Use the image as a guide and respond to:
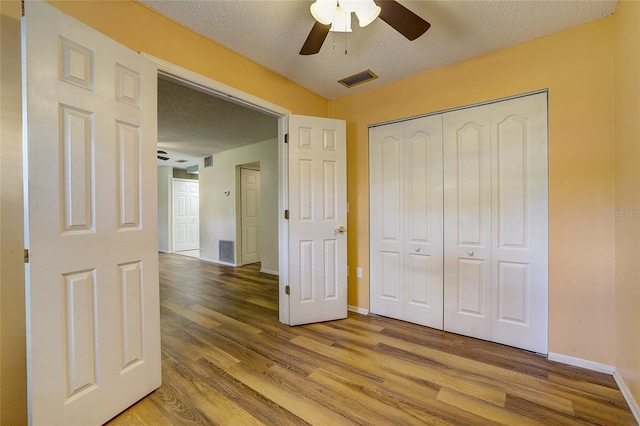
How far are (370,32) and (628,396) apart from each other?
282 cm

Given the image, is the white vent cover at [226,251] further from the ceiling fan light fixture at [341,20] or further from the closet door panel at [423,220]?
the ceiling fan light fixture at [341,20]

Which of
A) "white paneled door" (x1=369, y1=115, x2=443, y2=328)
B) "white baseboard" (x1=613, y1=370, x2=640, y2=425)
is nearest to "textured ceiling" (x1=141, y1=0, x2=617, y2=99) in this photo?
"white paneled door" (x1=369, y1=115, x2=443, y2=328)

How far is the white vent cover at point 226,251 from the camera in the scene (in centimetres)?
554

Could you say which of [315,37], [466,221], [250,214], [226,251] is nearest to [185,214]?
[226,251]

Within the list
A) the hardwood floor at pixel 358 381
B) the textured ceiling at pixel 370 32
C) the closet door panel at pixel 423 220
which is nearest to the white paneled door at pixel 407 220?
the closet door panel at pixel 423 220

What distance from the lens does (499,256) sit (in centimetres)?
215

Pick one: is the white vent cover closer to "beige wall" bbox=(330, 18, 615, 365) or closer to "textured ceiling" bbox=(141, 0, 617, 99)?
"textured ceiling" bbox=(141, 0, 617, 99)

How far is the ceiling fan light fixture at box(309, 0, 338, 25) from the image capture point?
1.42 m

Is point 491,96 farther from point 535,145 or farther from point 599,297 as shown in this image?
point 599,297

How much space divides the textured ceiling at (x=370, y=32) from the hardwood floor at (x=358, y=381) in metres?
2.44

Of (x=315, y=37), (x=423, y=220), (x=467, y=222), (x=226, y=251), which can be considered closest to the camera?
(x=315, y=37)

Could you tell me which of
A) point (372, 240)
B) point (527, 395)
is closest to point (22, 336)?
point (372, 240)

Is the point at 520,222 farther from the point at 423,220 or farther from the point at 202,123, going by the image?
the point at 202,123

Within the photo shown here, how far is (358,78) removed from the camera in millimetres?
2582
